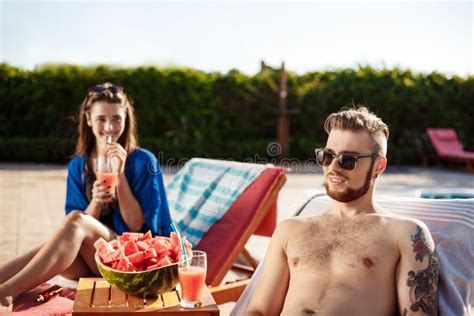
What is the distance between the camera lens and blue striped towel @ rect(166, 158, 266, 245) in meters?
4.48

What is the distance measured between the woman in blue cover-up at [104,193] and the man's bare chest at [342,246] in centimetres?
127

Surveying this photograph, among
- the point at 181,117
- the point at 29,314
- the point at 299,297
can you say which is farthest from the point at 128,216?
the point at 181,117

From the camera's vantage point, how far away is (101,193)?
10.8 ft

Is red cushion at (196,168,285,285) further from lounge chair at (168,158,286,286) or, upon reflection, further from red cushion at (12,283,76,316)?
red cushion at (12,283,76,316)

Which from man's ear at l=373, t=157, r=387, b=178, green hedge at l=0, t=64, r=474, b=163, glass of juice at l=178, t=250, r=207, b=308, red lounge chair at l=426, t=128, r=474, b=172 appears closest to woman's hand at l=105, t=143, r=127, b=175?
glass of juice at l=178, t=250, r=207, b=308

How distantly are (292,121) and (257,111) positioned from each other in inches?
44.4

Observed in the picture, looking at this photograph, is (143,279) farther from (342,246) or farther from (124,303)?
(342,246)

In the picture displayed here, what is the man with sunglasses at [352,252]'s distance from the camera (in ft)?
7.08

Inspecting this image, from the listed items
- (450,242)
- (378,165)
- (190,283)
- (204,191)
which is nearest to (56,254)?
(190,283)

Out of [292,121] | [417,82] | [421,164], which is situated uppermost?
[417,82]

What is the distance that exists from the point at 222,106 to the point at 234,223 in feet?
41.7

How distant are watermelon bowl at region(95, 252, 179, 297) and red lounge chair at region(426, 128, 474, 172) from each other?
14.2m

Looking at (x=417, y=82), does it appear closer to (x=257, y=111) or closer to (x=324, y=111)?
(x=324, y=111)

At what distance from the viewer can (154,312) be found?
238 cm
